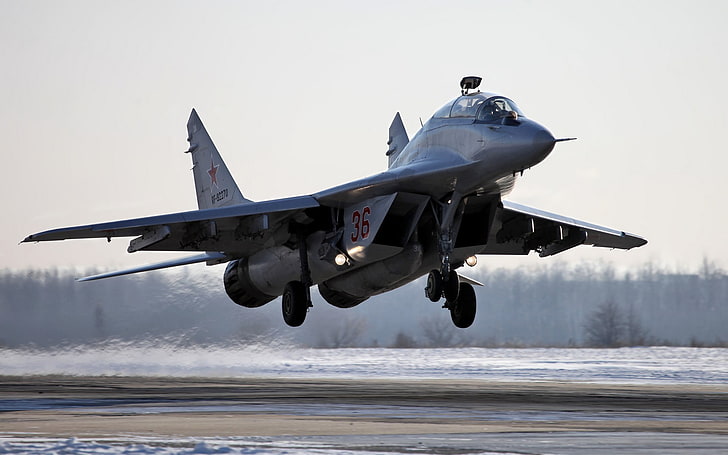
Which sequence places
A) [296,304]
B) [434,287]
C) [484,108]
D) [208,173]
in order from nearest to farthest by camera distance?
[484,108]
[434,287]
[296,304]
[208,173]

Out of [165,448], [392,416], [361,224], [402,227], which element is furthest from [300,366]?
[165,448]

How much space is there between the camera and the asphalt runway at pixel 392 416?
1166 centimetres

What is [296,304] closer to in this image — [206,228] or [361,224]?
[206,228]

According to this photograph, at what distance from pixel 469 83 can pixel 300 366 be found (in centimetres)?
1567

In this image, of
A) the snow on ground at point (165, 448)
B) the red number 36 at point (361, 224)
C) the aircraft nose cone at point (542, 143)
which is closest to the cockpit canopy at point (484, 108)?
the aircraft nose cone at point (542, 143)

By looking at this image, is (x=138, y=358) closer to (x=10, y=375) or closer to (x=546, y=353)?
(x=10, y=375)

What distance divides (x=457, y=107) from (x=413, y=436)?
331 inches

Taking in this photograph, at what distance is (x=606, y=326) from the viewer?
165 ft

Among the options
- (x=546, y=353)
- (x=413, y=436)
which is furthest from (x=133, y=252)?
(x=546, y=353)

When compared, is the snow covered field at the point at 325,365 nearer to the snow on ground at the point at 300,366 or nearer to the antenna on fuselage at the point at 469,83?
the snow on ground at the point at 300,366

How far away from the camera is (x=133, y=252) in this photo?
21.9m

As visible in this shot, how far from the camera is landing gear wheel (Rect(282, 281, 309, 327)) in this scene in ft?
71.3

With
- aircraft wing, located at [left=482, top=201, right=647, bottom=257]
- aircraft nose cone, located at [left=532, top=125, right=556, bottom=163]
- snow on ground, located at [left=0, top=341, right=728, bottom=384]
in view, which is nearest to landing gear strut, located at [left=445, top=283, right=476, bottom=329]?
aircraft wing, located at [left=482, top=201, right=647, bottom=257]

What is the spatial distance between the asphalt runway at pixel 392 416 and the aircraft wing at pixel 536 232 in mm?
3160
